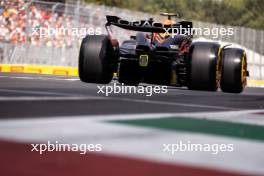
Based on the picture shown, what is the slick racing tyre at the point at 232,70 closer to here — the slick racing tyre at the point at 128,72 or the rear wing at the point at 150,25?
the rear wing at the point at 150,25

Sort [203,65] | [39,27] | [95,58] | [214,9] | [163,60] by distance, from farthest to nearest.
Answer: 1. [214,9]
2. [39,27]
3. [163,60]
4. [95,58]
5. [203,65]

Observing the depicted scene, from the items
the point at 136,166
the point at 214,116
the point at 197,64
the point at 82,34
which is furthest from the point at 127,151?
the point at 82,34

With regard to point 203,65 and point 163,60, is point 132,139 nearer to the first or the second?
point 203,65

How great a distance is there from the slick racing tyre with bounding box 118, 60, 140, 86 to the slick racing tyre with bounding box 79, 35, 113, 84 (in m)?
0.26

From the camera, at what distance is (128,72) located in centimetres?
905

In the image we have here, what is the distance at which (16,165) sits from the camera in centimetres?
241

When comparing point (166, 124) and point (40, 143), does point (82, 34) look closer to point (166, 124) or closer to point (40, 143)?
point (166, 124)

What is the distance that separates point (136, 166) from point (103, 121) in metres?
1.55

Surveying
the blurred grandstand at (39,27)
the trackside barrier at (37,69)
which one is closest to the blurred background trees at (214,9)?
the blurred grandstand at (39,27)

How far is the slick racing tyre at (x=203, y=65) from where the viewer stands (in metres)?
8.05

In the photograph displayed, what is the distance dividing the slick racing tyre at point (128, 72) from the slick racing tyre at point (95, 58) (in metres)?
0.26

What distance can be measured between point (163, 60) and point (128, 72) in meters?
0.71

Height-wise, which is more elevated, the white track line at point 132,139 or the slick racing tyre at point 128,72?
the slick racing tyre at point 128,72

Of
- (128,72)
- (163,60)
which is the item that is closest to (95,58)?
(128,72)
